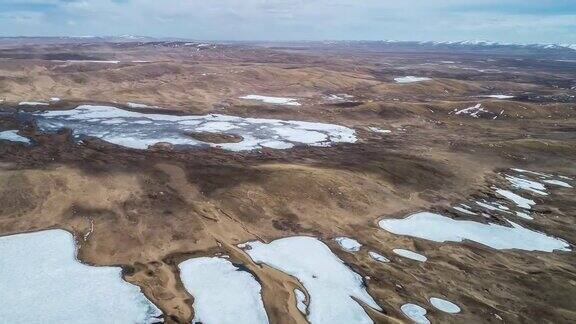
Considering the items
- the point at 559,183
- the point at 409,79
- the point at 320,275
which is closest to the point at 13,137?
the point at 320,275

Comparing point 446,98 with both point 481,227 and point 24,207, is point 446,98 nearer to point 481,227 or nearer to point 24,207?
point 481,227

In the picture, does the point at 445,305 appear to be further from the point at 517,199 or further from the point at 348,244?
the point at 517,199

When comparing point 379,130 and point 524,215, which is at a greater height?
point 379,130

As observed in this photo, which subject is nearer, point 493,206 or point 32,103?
point 493,206

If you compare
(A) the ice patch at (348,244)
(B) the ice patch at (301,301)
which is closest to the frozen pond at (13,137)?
(A) the ice patch at (348,244)

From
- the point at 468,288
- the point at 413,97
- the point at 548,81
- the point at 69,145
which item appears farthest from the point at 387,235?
the point at 548,81
